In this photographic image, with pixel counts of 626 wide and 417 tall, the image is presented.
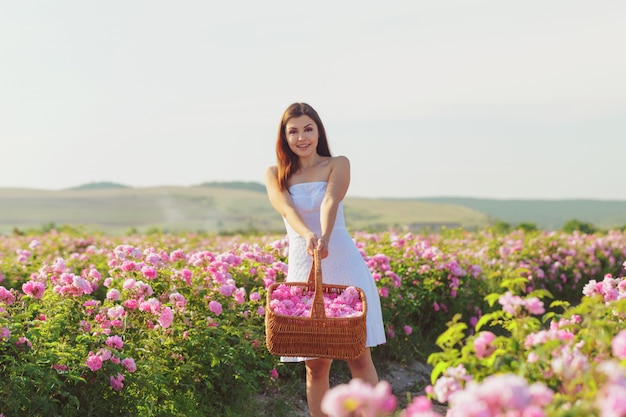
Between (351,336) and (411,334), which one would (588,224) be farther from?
(351,336)

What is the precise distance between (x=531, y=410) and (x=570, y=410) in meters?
0.14

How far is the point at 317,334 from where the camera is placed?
13.3 feet

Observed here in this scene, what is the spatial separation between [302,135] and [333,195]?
424 millimetres

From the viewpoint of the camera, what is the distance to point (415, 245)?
8914mm

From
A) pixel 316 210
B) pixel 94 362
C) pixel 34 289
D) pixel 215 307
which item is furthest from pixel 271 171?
pixel 34 289

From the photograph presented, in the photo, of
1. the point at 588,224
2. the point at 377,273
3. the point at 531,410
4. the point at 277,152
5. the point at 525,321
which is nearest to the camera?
the point at 531,410

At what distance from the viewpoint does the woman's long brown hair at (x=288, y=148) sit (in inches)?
190

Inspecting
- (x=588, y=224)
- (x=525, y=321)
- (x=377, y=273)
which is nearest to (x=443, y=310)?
(x=377, y=273)

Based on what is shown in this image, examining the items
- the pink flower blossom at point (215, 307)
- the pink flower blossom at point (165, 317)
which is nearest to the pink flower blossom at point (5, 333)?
the pink flower blossom at point (165, 317)

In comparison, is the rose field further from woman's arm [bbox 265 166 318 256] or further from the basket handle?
woman's arm [bbox 265 166 318 256]

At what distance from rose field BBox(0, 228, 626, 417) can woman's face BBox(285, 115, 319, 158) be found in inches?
50.9

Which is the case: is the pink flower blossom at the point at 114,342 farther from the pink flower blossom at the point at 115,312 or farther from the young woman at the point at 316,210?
the young woman at the point at 316,210

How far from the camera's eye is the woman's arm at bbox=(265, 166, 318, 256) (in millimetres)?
4406

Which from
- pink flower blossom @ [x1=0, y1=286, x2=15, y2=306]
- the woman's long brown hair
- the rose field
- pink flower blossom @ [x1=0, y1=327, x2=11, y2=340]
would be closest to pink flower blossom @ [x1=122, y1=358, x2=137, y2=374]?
the rose field
